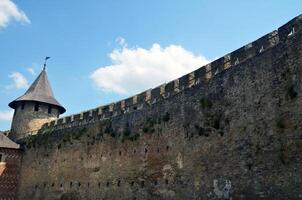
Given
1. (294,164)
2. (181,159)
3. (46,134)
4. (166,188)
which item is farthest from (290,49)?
(46,134)

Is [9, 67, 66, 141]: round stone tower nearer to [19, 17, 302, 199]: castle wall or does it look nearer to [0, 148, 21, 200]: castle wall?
[0, 148, 21, 200]: castle wall

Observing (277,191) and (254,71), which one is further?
→ (254,71)

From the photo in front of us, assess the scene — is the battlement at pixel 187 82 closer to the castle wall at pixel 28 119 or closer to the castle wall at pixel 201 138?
the castle wall at pixel 201 138

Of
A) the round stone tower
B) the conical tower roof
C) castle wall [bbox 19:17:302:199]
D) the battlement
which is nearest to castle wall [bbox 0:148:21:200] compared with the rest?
the round stone tower

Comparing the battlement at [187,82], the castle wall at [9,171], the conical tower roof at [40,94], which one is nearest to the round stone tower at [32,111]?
the conical tower roof at [40,94]

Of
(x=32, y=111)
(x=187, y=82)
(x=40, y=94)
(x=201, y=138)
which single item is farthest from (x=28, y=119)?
(x=201, y=138)

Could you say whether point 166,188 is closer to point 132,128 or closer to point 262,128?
point 132,128

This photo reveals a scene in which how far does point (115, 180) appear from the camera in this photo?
17.7 m

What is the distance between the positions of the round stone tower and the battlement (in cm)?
170

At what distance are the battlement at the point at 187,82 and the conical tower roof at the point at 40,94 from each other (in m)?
2.45

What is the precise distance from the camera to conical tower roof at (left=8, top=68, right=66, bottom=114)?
25.0m

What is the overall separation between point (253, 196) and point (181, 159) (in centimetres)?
374

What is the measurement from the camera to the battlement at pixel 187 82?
11.8 metres

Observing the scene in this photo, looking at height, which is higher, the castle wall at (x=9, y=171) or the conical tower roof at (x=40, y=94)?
the conical tower roof at (x=40, y=94)
